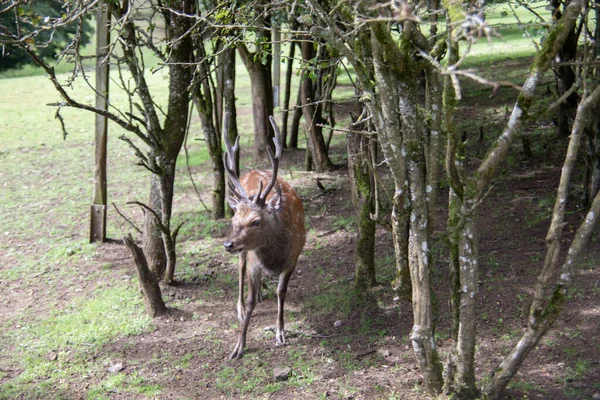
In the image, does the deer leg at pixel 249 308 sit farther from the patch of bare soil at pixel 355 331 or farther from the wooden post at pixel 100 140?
the wooden post at pixel 100 140

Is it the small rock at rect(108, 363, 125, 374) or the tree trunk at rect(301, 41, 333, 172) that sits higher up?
the tree trunk at rect(301, 41, 333, 172)

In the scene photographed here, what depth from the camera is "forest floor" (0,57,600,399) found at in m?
4.90

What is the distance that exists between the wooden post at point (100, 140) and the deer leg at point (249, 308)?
96.9 inches

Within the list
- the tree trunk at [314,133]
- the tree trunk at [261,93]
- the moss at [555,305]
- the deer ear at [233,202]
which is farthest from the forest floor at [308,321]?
the tree trunk at [261,93]

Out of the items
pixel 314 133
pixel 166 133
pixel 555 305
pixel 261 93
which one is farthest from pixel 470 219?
pixel 261 93

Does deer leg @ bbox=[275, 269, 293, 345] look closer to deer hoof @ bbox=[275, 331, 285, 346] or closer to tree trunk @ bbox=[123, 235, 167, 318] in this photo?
deer hoof @ bbox=[275, 331, 285, 346]

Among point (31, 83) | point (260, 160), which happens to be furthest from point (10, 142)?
point (31, 83)

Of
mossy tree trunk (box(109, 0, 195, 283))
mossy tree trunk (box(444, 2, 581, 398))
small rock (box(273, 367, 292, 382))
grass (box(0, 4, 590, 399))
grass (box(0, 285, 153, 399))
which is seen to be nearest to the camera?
mossy tree trunk (box(444, 2, 581, 398))

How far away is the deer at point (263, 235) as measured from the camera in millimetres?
5543

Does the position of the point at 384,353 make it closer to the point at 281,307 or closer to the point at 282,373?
the point at 282,373

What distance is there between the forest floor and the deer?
30cm

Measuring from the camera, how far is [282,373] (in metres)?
5.08

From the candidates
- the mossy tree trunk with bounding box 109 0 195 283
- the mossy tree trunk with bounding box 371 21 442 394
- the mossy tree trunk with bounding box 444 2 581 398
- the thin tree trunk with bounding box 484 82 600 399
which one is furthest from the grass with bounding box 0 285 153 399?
the thin tree trunk with bounding box 484 82 600 399

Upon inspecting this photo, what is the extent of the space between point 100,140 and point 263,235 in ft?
9.85
